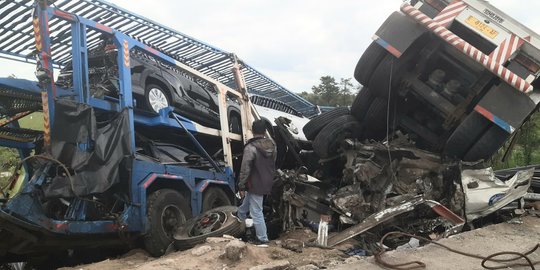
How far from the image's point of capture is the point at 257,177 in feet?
15.8

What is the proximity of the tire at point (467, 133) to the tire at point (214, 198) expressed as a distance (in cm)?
279

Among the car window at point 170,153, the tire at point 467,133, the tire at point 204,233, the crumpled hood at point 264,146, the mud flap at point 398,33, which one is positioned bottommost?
the tire at point 204,233

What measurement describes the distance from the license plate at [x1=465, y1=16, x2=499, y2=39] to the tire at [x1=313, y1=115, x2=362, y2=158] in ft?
5.95

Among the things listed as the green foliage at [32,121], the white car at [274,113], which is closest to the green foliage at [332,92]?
the white car at [274,113]

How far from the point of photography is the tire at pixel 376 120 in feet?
18.7

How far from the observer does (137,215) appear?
4.39 m

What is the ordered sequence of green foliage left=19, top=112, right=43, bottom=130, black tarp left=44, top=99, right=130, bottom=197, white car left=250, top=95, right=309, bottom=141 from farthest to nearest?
white car left=250, top=95, right=309, bottom=141 → green foliage left=19, top=112, right=43, bottom=130 → black tarp left=44, top=99, right=130, bottom=197

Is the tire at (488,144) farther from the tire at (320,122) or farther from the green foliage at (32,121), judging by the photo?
the green foliage at (32,121)

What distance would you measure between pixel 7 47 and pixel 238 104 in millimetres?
2996

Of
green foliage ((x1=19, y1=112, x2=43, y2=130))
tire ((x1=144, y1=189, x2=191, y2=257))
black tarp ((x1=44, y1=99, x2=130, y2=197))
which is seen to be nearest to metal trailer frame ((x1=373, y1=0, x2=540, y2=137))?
tire ((x1=144, y1=189, x2=191, y2=257))

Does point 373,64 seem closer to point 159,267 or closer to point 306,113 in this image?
point 159,267

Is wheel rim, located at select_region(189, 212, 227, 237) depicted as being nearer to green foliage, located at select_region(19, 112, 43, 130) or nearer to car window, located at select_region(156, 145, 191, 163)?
car window, located at select_region(156, 145, 191, 163)

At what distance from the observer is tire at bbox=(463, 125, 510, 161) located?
480cm

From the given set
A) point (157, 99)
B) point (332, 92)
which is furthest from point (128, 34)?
point (332, 92)
